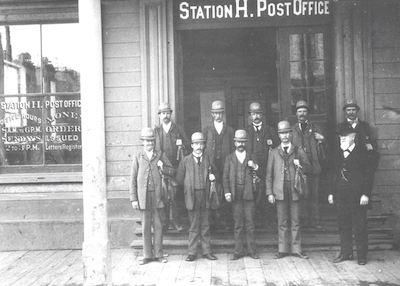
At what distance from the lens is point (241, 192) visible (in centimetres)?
726

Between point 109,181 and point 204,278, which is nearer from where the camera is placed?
point 204,278

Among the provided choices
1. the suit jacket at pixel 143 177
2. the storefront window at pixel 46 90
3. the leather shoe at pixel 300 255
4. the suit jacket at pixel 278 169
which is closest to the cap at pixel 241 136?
the suit jacket at pixel 278 169

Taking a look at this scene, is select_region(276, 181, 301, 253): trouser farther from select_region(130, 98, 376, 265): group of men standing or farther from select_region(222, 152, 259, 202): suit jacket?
select_region(222, 152, 259, 202): suit jacket

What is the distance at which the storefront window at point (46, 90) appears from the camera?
28.5ft

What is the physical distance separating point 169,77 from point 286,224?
3279 millimetres

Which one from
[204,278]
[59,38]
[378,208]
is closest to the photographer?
[204,278]

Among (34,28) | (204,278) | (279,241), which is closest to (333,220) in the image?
(279,241)

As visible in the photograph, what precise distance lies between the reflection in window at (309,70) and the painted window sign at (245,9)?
0.46m

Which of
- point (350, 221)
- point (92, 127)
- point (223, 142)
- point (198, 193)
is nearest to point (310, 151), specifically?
point (350, 221)

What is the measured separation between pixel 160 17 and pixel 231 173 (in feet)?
10.3

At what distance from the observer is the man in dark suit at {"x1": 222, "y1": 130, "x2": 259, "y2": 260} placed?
7.25 metres

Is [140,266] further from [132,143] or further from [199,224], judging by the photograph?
[132,143]

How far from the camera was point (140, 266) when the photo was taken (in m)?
7.04

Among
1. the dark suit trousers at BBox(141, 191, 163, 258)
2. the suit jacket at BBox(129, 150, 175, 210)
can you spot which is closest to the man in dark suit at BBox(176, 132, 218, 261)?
the suit jacket at BBox(129, 150, 175, 210)
